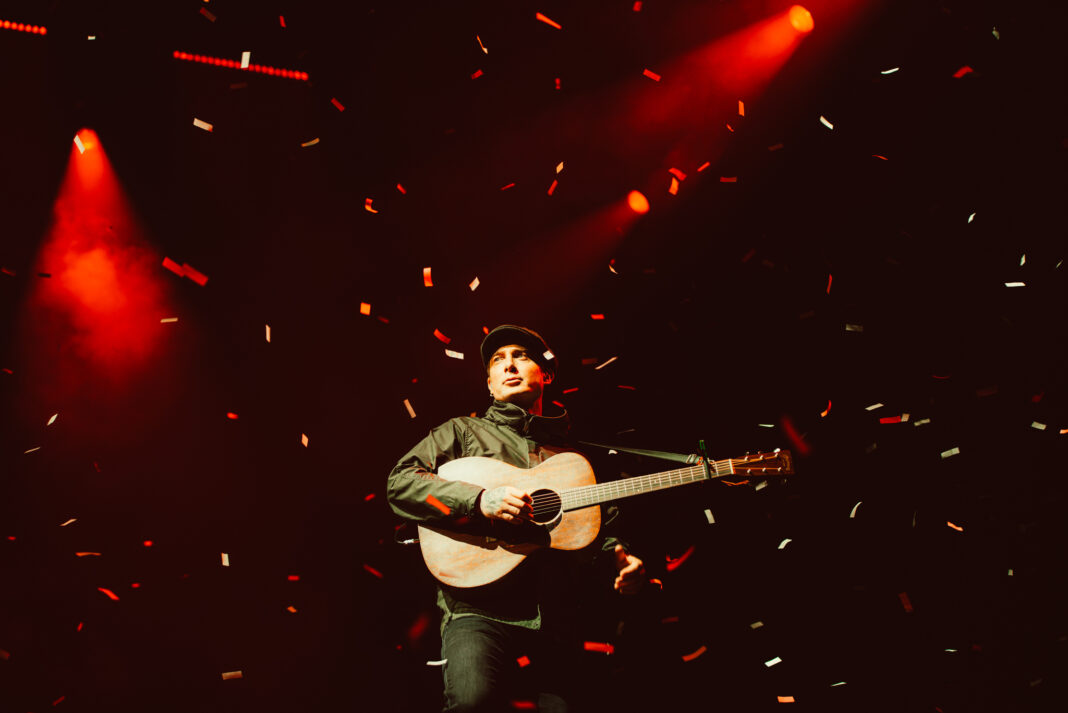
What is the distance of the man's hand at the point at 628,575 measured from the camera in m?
2.64

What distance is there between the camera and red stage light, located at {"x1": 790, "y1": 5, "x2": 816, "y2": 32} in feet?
12.1

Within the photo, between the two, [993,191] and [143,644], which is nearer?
[143,644]

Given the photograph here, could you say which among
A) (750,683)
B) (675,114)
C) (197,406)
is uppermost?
(675,114)

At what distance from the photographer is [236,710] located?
2.94 m

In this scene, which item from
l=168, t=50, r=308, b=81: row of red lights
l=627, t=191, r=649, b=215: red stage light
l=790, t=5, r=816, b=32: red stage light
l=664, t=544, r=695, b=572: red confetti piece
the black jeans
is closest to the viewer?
the black jeans

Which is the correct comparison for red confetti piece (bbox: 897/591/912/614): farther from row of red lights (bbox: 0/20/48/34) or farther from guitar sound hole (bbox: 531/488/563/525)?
row of red lights (bbox: 0/20/48/34)

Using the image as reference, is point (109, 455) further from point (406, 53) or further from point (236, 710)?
point (406, 53)

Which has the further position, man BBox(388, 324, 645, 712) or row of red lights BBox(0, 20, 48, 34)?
row of red lights BBox(0, 20, 48, 34)

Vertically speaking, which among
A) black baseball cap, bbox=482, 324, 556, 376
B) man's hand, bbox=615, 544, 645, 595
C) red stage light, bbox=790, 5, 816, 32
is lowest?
man's hand, bbox=615, 544, 645, 595

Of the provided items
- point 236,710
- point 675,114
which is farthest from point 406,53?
point 236,710

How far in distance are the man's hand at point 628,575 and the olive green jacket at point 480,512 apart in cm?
6

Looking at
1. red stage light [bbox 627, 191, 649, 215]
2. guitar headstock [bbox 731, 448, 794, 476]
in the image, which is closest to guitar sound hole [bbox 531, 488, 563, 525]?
guitar headstock [bbox 731, 448, 794, 476]

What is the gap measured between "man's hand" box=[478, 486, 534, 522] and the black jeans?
0.46 m

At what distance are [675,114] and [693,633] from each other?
329cm
